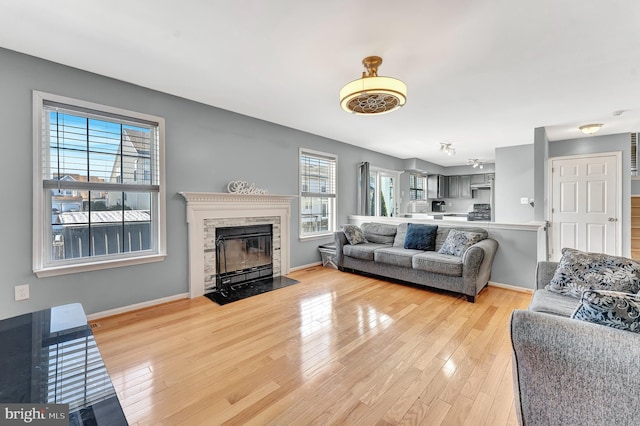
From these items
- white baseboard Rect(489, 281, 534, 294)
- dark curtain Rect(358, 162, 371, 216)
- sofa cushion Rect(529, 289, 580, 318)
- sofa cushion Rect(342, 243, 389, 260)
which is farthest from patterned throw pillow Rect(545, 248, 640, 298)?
dark curtain Rect(358, 162, 371, 216)

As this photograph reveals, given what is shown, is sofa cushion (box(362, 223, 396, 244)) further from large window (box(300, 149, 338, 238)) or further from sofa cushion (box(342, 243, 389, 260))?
large window (box(300, 149, 338, 238))

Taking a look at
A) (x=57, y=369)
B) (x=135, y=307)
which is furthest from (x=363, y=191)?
(x=57, y=369)

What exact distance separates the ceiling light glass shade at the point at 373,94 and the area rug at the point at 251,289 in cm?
255

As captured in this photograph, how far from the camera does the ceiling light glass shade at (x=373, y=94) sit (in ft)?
7.22

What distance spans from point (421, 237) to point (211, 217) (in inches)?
122

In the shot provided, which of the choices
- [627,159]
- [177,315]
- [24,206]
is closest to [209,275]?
[177,315]

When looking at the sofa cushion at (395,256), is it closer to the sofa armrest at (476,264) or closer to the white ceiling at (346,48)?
the sofa armrest at (476,264)

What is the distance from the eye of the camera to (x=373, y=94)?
2266mm

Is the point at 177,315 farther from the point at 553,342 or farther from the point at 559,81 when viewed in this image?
the point at 559,81

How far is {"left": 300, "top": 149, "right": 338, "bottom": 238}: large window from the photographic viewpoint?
4.96 metres

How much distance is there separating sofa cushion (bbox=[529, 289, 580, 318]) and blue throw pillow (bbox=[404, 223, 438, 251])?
1.92 metres

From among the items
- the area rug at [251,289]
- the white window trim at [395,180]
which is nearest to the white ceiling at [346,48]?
the area rug at [251,289]

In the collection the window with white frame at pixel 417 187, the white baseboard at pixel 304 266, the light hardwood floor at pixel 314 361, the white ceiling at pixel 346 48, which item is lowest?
the light hardwood floor at pixel 314 361

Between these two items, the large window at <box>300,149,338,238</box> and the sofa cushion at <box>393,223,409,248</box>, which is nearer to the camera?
the sofa cushion at <box>393,223,409,248</box>
